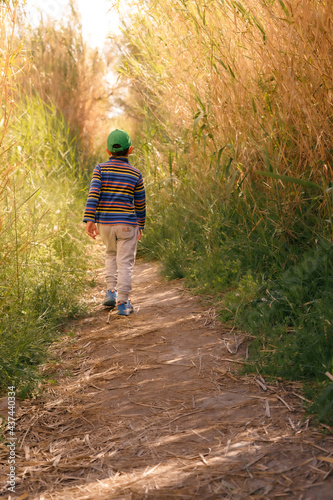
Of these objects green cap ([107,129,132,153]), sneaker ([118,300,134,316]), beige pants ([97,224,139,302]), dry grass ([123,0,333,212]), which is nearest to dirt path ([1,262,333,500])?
sneaker ([118,300,134,316])

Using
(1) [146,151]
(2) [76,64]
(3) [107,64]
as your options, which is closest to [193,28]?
(1) [146,151]

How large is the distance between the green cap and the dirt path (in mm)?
1561

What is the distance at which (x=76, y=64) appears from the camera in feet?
31.4

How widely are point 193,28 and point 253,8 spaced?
750 millimetres

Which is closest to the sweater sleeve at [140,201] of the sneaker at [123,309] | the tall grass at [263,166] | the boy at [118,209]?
the boy at [118,209]

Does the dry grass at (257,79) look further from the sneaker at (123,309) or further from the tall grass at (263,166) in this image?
the sneaker at (123,309)

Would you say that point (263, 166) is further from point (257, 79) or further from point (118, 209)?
point (118, 209)

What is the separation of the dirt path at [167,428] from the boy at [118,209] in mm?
671

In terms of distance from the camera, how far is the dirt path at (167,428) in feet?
6.05

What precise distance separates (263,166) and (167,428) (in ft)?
7.47

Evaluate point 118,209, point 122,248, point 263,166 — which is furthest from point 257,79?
point 122,248

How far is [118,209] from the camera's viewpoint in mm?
4133

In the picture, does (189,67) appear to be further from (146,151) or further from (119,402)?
(119,402)

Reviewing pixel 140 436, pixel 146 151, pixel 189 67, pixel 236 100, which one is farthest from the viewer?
pixel 146 151
